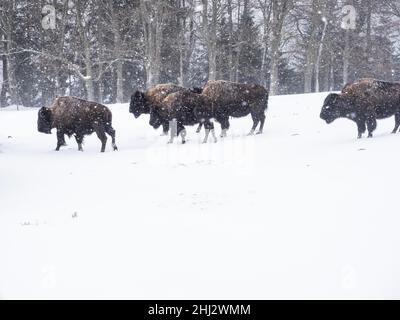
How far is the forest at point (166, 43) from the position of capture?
28.4 metres

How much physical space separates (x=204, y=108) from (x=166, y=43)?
20003 mm

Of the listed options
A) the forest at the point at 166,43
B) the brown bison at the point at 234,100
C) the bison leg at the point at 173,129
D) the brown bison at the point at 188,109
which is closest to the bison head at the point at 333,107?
the brown bison at the point at 234,100

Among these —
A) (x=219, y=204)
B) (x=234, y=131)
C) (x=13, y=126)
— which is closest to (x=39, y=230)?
(x=219, y=204)

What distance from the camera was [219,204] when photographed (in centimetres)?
645

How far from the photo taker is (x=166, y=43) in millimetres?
32469

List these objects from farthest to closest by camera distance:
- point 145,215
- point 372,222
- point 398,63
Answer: point 398,63 → point 145,215 → point 372,222

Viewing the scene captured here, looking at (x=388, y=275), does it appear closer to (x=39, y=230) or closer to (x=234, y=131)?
(x=39, y=230)

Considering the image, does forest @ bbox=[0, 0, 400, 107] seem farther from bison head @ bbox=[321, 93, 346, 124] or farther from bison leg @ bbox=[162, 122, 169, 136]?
bison head @ bbox=[321, 93, 346, 124]

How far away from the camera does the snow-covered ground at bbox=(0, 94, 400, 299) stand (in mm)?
3959

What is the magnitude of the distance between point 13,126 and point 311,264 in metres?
16.6

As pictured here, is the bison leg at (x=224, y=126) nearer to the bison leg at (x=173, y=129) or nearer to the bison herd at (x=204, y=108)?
the bison herd at (x=204, y=108)

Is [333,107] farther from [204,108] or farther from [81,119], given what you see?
[81,119]

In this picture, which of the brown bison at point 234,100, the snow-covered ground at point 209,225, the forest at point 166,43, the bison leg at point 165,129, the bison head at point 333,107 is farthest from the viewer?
the forest at point 166,43

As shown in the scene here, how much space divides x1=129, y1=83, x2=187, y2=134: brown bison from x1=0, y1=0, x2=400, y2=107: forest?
12.2 metres
